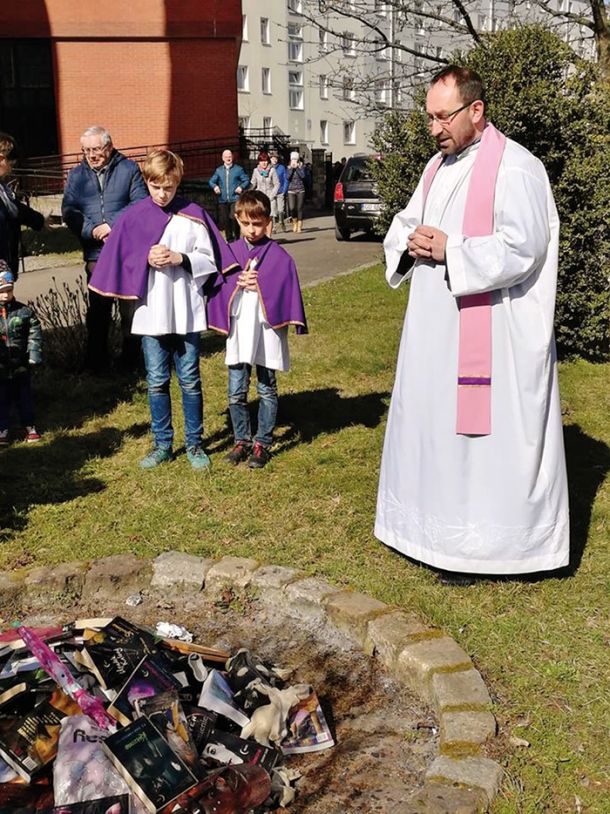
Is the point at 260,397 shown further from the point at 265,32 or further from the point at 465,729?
the point at 265,32

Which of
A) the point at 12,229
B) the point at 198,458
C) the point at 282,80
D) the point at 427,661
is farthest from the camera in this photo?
the point at 282,80

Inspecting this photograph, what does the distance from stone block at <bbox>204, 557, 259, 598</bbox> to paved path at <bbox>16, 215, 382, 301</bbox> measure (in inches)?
364

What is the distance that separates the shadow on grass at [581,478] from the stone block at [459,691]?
1231mm

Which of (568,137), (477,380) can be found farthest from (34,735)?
(568,137)

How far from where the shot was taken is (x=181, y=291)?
604 centimetres

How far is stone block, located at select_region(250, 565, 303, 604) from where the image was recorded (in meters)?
4.59

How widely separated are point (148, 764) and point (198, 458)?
334 cm

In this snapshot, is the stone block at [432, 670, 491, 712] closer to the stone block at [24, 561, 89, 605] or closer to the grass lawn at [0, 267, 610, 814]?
the grass lawn at [0, 267, 610, 814]

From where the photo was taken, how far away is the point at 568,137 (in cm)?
896

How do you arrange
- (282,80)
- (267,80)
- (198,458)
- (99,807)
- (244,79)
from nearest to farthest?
(99,807) < (198,458) < (244,79) < (267,80) < (282,80)

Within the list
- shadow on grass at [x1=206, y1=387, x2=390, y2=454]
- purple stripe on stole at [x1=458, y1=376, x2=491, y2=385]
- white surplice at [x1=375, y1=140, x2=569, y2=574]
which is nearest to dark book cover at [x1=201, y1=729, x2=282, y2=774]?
white surplice at [x1=375, y1=140, x2=569, y2=574]

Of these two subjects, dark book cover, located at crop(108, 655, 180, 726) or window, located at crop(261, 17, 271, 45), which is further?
window, located at crop(261, 17, 271, 45)

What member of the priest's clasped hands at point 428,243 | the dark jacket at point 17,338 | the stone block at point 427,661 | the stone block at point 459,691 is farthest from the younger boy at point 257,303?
the stone block at point 459,691

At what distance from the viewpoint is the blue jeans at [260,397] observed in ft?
20.7
